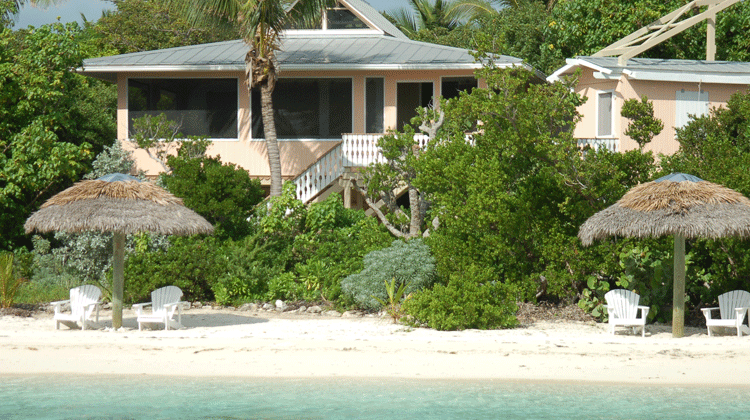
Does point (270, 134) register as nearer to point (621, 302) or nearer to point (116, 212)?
point (116, 212)

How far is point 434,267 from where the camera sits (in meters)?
13.9

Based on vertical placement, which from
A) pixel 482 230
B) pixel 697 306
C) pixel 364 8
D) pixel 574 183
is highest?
pixel 364 8

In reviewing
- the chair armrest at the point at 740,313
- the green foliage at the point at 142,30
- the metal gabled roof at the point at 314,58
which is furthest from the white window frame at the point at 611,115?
the green foliage at the point at 142,30

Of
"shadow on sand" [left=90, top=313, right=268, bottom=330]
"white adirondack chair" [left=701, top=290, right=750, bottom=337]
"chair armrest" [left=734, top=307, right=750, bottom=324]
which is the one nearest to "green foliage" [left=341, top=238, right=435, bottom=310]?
"shadow on sand" [left=90, top=313, right=268, bottom=330]

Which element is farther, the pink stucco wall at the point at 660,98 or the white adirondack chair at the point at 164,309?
the pink stucco wall at the point at 660,98

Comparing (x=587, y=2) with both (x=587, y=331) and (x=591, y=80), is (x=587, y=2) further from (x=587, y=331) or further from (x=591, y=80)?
(x=587, y=331)

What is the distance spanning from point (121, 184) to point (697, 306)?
10.0 m

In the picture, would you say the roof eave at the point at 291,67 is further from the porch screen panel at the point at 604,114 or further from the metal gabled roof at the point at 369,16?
the metal gabled roof at the point at 369,16

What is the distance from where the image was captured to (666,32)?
66.4ft

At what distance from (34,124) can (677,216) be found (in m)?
13.8

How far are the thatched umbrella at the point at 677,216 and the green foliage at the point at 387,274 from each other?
126 inches

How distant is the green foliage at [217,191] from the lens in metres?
16.0

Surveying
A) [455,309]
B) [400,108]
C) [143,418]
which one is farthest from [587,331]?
[400,108]

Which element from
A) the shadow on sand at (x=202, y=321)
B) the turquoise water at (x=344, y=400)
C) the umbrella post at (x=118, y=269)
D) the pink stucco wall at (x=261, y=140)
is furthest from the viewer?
the pink stucco wall at (x=261, y=140)
